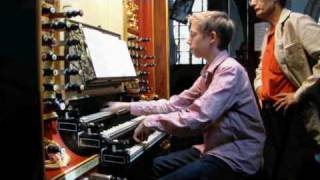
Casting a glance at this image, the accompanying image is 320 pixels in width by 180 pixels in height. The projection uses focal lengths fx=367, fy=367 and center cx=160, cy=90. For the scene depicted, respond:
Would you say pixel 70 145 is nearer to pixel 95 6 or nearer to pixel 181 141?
pixel 95 6

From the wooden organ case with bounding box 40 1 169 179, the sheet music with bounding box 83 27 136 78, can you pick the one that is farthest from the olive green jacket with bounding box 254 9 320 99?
the sheet music with bounding box 83 27 136 78

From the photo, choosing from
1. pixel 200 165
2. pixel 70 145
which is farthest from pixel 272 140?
pixel 70 145

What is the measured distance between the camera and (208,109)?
70.3 inches

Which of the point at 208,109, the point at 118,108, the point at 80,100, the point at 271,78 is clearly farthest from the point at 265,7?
the point at 80,100

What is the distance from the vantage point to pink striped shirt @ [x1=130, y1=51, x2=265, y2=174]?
1801 mm

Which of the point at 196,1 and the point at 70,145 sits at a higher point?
the point at 196,1

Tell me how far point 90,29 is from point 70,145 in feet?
3.06

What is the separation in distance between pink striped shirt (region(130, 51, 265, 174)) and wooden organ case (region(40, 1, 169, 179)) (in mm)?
281

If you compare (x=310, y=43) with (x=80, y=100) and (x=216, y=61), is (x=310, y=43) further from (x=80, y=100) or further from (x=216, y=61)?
(x=80, y=100)

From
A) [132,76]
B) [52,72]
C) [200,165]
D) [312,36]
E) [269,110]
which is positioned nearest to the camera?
[52,72]

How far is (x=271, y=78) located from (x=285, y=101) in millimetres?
226

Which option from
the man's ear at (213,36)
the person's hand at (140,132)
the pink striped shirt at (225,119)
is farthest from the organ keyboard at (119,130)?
the man's ear at (213,36)

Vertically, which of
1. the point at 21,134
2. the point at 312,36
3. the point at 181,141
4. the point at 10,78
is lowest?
the point at 181,141

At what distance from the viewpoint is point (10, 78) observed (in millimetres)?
1033
